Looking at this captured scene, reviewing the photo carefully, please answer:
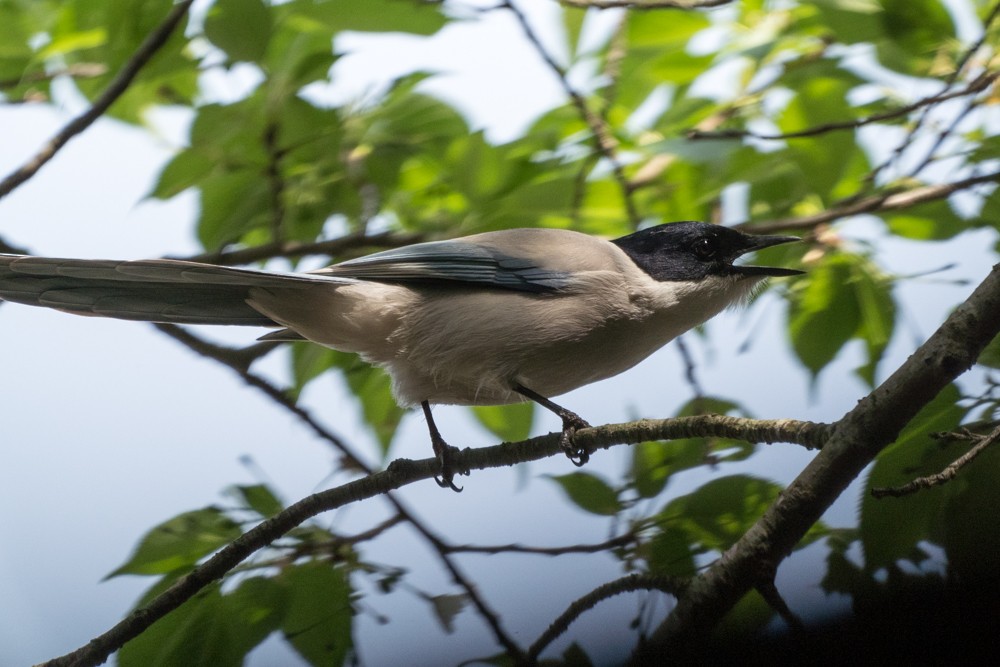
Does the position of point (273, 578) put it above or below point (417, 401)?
below

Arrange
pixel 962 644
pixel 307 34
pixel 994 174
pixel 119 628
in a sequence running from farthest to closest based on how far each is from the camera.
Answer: pixel 307 34
pixel 994 174
pixel 119 628
pixel 962 644

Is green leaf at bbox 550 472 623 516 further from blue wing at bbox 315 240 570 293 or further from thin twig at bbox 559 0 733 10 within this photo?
thin twig at bbox 559 0 733 10

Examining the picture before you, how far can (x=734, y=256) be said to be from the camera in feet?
8.31

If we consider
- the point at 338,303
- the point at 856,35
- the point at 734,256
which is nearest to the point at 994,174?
the point at 856,35

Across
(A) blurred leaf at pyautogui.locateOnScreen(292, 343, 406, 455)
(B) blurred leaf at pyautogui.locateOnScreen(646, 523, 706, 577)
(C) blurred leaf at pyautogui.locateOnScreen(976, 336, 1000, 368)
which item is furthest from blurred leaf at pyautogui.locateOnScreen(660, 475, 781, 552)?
(A) blurred leaf at pyautogui.locateOnScreen(292, 343, 406, 455)

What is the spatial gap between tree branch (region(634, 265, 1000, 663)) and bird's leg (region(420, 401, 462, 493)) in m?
0.99

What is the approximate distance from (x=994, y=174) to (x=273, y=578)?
6.62 ft

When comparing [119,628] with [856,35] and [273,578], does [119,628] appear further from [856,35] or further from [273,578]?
[856,35]

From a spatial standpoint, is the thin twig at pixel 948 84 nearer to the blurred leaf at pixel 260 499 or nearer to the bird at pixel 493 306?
the bird at pixel 493 306

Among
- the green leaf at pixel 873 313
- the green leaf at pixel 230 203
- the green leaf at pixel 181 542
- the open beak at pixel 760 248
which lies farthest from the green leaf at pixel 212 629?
the green leaf at pixel 873 313

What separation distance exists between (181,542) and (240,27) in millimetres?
1309

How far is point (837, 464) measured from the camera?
4.51ft

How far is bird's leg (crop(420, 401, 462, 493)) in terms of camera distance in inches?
89.7

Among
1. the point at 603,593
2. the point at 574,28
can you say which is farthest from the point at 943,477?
the point at 574,28
